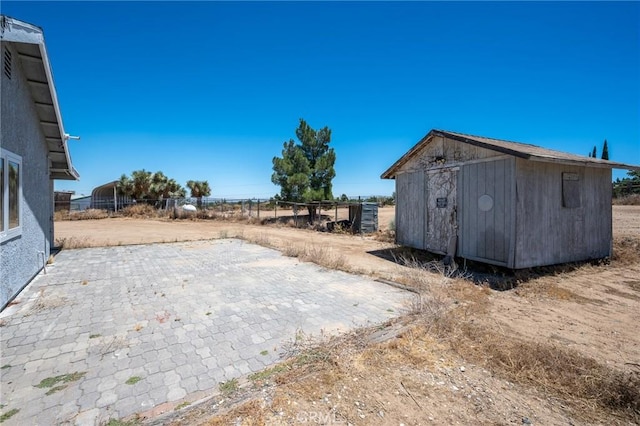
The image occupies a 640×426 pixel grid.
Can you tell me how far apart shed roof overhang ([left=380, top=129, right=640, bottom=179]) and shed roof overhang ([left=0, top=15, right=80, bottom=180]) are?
875cm

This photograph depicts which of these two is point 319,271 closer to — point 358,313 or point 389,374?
point 358,313

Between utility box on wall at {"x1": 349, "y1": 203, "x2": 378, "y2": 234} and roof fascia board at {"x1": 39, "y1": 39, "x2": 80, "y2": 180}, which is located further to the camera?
utility box on wall at {"x1": 349, "y1": 203, "x2": 378, "y2": 234}

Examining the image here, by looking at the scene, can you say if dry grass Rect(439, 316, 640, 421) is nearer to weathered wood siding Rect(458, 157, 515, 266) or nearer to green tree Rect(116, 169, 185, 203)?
weathered wood siding Rect(458, 157, 515, 266)

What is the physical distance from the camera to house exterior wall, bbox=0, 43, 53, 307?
4.37 m

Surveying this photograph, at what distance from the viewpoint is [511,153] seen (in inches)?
250

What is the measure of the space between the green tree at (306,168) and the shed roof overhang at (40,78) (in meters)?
14.4

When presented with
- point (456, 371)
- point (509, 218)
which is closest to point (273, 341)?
point (456, 371)

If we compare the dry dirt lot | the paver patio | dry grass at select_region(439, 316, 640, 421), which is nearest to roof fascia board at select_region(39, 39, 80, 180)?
the paver patio

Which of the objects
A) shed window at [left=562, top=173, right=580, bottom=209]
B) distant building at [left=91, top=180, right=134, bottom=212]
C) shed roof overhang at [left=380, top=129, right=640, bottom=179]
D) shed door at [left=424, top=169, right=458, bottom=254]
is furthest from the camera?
distant building at [left=91, top=180, right=134, bottom=212]

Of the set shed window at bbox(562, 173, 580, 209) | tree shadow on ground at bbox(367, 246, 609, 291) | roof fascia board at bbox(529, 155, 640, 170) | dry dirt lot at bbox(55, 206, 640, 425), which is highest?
roof fascia board at bbox(529, 155, 640, 170)

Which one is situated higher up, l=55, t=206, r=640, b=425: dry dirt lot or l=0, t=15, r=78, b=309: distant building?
l=0, t=15, r=78, b=309: distant building

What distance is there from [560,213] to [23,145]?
11.4 meters

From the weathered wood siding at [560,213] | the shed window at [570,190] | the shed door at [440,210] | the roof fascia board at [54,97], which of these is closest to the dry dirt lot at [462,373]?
the weathered wood siding at [560,213]

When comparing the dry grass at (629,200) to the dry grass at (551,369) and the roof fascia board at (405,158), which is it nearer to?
the roof fascia board at (405,158)
